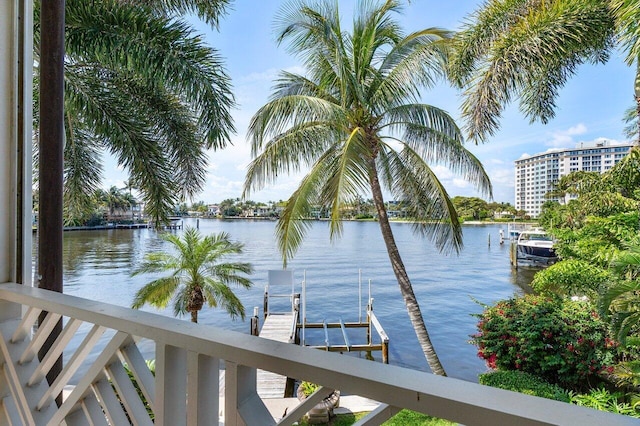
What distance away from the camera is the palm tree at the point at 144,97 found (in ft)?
11.3

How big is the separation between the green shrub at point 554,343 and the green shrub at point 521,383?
0.71 ft

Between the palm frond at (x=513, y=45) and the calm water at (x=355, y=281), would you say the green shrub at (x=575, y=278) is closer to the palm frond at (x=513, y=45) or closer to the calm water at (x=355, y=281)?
the calm water at (x=355, y=281)

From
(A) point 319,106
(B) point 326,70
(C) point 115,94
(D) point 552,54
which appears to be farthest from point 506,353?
(C) point 115,94

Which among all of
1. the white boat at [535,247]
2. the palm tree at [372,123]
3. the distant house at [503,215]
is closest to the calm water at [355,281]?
the white boat at [535,247]

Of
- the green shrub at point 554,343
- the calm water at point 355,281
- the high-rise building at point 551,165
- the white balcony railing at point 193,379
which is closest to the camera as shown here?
the white balcony railing at point 193,379

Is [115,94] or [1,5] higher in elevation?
[115,94]

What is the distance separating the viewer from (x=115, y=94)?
4.41 metres

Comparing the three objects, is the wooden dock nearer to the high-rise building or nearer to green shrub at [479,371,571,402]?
green shrub at [479,371,571,402]

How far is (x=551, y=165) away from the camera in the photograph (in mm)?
9781

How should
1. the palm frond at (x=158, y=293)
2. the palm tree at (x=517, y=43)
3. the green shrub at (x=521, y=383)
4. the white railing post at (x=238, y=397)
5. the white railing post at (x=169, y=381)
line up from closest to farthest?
1. the white railing post at (x=238, y=397)
2. the white railing post at (x=169, y=381)
3. the palm tree at (x=517, y=43)
4. the green shrub at (x=521, y=383)
5. the palm frond at (x=158, y=293)

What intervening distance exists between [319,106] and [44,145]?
3764mm

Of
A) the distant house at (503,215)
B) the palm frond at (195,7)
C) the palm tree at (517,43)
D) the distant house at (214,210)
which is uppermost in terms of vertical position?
the palm frond at (195,7)

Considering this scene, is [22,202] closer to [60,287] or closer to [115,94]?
[60,287]

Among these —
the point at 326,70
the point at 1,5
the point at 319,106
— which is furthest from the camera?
the point at 326,70
